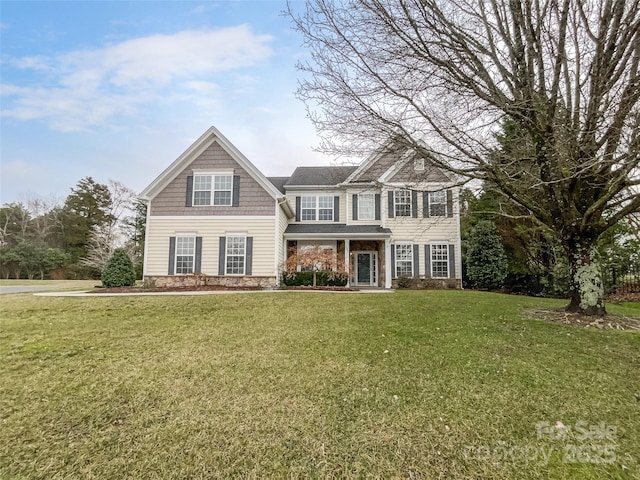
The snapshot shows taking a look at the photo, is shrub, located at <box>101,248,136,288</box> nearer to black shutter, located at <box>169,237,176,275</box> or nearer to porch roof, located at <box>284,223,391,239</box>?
black shutter, located at <box>169,237,176,275</box>

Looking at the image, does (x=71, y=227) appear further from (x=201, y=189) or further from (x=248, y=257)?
(x=248, y=257)

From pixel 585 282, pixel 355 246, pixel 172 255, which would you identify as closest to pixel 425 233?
pixel 355 246

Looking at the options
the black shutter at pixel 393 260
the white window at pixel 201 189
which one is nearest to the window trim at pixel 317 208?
the black shutter at pixel 393 260

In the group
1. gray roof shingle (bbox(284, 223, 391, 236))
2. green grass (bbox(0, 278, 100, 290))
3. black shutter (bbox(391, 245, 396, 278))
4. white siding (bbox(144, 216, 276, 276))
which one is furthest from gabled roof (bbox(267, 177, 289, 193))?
green grass (bbox(0, 278, 100, 290))

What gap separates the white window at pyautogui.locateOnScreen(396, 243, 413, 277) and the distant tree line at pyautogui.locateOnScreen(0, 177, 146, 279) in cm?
2348

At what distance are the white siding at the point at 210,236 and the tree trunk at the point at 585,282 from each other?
1130 cm

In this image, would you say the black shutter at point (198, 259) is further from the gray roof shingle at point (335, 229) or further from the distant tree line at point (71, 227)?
the distant tree line at point (71, 227)

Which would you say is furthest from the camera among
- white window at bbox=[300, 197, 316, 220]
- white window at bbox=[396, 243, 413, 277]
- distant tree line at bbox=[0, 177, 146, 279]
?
distant tree line at bbox=[0, 177, 146, 279]

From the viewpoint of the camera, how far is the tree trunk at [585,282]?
7461mm

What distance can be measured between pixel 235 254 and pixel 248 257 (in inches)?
25.7

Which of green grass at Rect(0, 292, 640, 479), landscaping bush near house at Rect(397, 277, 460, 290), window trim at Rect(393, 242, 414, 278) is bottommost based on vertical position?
green grass at Rect(0, 292, 640, 479)

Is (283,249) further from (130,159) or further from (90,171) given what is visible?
(90,171)

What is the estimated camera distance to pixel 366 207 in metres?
18.5

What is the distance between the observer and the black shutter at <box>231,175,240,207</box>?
52.1ft
